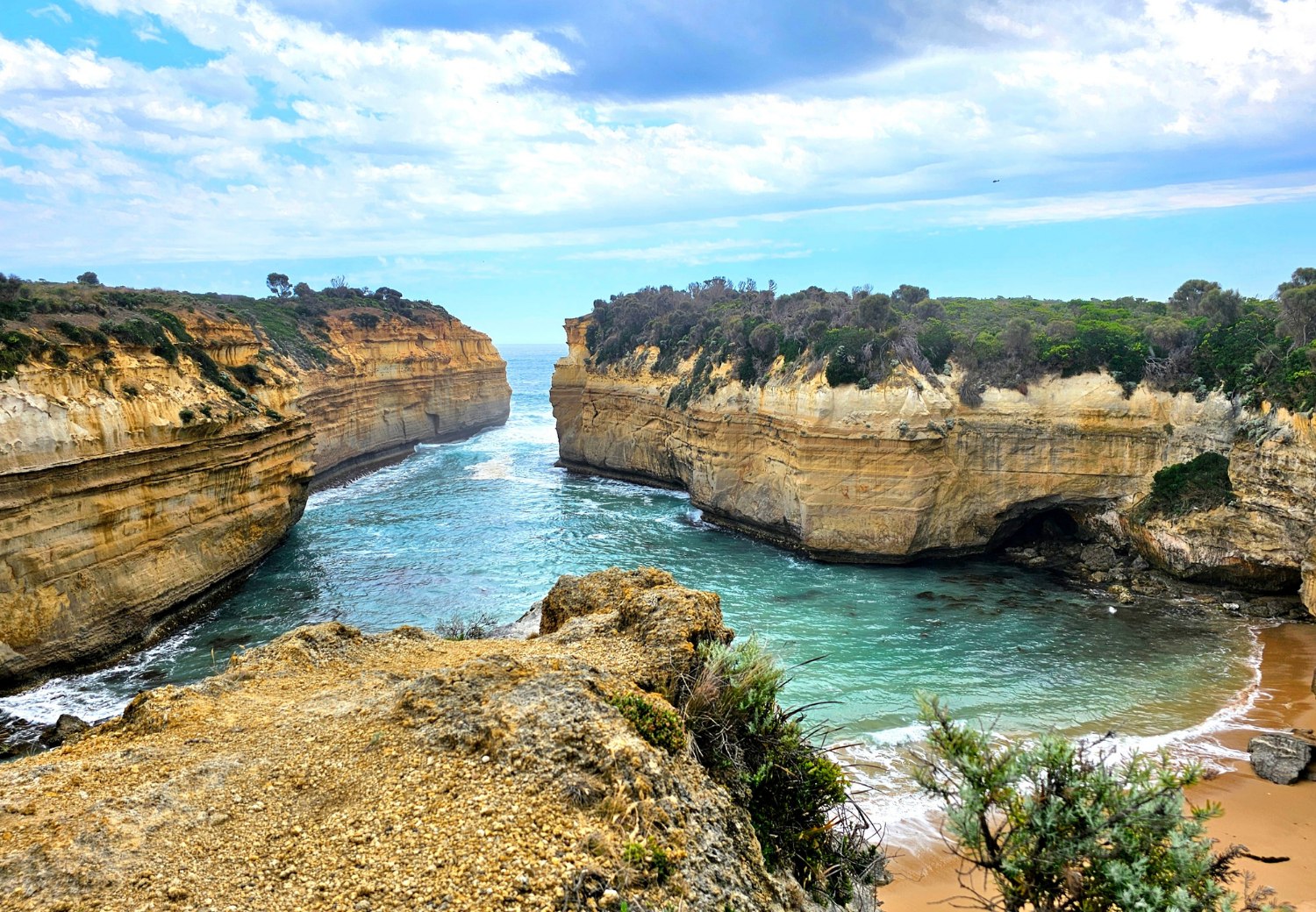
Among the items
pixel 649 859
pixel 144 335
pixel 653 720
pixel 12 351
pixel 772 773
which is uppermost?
pixel 144 335

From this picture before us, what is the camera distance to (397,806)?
555 centimetres

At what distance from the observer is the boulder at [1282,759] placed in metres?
11.8

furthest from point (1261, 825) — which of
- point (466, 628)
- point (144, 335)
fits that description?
point (144, 335)

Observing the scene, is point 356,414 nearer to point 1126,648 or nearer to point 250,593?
point 250,593

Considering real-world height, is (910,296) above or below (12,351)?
above

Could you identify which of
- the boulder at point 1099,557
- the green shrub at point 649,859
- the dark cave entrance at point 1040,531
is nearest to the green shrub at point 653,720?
the green shrub at point 649,859

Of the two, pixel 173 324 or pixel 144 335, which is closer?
pixel 144 335

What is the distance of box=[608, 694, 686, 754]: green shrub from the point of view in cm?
636

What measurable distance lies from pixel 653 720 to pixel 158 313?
24.6m

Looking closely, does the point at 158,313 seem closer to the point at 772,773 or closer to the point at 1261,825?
the point at 772,773

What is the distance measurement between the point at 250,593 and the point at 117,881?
61.1 ft

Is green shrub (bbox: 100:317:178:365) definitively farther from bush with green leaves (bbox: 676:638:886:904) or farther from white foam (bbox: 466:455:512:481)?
bush with green leaves (bbox: 676:638:886:904)

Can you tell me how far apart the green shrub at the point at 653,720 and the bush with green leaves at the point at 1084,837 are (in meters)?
2.03

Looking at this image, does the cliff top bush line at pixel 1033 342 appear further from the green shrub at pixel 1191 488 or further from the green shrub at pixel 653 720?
the green shrub at pixel 653 720
